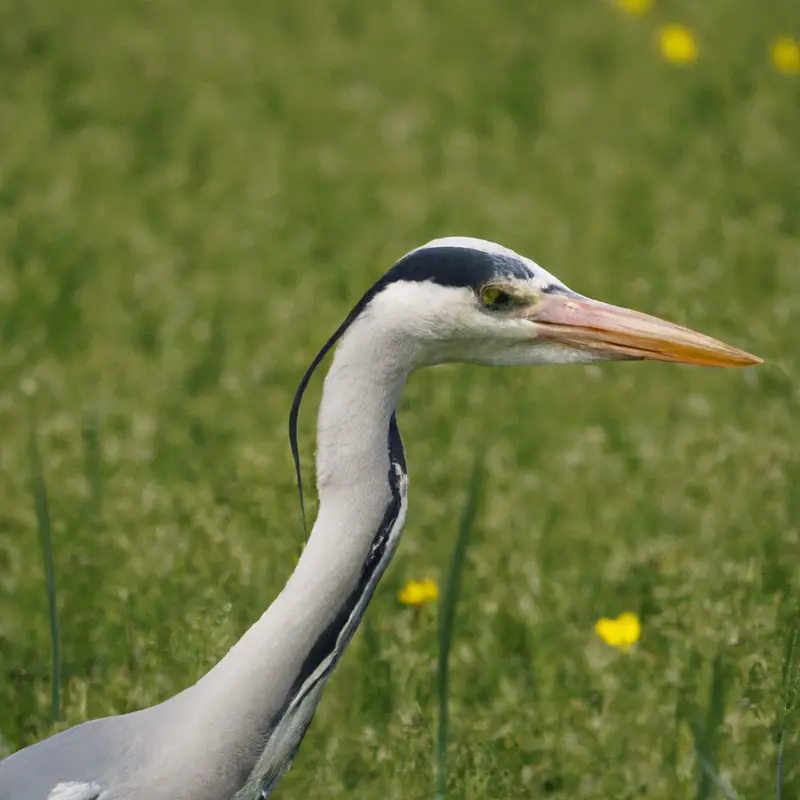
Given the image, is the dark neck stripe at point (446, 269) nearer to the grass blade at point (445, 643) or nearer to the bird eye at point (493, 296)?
the bird eye at point (493, 296)

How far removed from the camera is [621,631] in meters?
3.33

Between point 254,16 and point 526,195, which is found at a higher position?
point 254,16

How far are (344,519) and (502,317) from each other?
39 centimetres

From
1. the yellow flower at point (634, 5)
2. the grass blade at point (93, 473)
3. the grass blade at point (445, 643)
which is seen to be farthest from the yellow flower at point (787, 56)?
the grass blade at point (445, 643)

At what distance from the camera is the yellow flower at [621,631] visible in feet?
10.9

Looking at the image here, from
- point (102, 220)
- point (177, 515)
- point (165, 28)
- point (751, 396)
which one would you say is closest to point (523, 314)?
point (177, 515)

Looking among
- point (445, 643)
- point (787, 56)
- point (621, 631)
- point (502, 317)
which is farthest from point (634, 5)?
point (502, 317)

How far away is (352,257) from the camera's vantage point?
5520mm

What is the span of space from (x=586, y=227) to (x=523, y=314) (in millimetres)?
3736

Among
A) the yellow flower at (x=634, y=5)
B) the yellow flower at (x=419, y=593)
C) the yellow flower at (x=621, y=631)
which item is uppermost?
the yellow flower at (x=634, y=5)

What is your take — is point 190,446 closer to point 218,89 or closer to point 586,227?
point 586,227

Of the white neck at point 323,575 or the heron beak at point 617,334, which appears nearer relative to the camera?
the white neck at point 323,575

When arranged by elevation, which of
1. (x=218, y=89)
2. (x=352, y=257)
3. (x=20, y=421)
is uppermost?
(x=218, y=89)

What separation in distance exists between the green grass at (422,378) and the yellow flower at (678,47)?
62 mm
